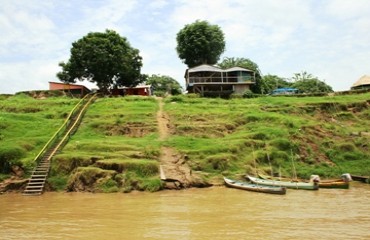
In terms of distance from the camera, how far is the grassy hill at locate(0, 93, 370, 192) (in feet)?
88.4

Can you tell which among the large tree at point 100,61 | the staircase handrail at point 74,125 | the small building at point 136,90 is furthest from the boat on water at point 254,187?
the small building at point 136,90

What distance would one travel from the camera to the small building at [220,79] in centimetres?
6084

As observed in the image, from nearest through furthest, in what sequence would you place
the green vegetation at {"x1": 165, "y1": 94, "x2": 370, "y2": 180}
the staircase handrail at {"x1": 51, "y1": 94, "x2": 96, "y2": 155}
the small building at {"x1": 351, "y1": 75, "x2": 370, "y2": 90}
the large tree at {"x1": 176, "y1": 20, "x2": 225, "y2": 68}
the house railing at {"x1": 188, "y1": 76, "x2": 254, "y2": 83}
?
the green vegetation at {"x1": 165, "y1": 94, "x2": 370, "y2": 180} < the staircase handrail at {"x1": 51, "y1": 94, "x2": 96, "y2": 155} < the house railing at {"x1": 188, "y1": 76, "x2": 254, "y2": 83} < the small building at {"x1": 351, "y1": 75, "x2": 370, "y2": 90} < the large tree at {"x1": 176, "y1": 20, "x2": 225, "y2": 68}

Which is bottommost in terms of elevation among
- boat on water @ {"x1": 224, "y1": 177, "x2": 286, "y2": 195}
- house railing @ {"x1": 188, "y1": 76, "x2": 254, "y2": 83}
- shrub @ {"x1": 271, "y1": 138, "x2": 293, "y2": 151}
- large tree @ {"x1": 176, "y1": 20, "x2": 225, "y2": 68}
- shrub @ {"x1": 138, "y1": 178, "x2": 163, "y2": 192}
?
boat on water @ {"x1": 224, "y1": 177, "x2": 286, "y2": 195}

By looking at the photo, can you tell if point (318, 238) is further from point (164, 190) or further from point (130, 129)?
Result: point (130, 129)

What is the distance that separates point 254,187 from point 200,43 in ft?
155

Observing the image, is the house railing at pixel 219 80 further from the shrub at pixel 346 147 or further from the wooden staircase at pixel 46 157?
the shrub at pixel 346 147

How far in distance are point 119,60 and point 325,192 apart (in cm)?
3930

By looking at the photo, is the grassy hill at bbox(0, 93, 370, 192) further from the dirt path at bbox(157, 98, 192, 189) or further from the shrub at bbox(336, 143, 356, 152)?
the dirt path at bbox(157, 98, 192, 189)

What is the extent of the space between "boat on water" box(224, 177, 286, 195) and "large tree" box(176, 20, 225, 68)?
45.3 metres

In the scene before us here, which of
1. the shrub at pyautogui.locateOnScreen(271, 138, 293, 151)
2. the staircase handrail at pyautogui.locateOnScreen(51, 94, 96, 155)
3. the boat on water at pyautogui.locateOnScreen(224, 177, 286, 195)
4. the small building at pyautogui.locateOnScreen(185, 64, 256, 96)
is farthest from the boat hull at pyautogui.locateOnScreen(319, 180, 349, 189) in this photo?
the small building at pyautogui.locateOnScreen(185, 64, 256, 96)

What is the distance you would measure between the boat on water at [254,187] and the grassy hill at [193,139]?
4.88 ft

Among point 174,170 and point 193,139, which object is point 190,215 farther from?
point 193,139

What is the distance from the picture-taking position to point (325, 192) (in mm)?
24766
